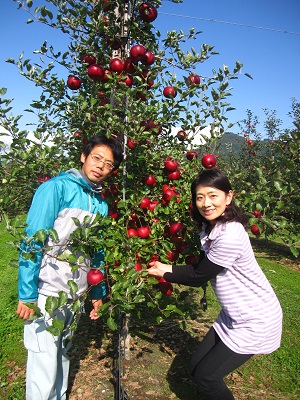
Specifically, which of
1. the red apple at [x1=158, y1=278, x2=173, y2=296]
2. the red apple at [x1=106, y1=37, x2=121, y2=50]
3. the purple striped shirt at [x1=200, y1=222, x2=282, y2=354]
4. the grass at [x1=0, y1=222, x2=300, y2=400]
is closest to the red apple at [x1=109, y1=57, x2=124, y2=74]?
the red apple at [x1=106, y1=37, x2=121, y2=50]

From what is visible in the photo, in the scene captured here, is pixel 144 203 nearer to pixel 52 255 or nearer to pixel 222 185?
pixel 222 185

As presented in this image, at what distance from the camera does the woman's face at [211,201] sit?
1.92 metres

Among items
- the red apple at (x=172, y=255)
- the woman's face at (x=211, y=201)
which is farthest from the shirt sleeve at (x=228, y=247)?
the red apple at (x=172, y=255)

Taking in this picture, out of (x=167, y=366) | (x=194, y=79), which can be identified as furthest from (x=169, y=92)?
(x=167, y=366)

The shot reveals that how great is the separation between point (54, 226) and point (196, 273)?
34.2 inches

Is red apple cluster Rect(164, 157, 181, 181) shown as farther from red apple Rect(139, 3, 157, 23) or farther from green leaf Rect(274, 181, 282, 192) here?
red apple Rect(139, 3, 157, 23)

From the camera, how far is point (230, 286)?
6.35ft

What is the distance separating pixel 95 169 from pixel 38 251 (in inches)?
23.7

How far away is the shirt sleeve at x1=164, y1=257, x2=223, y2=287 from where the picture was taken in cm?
189

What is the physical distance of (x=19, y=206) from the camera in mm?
2678

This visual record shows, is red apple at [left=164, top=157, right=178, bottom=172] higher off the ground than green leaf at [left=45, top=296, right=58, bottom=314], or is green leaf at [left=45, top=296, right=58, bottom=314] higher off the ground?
red apple at [left=164, top=157, right=178, bottom=172]

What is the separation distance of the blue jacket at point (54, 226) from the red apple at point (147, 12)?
1.27 m

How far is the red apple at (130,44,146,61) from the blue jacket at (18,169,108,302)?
876 millimetres

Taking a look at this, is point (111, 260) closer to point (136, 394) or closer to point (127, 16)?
→ point (136, 394)
